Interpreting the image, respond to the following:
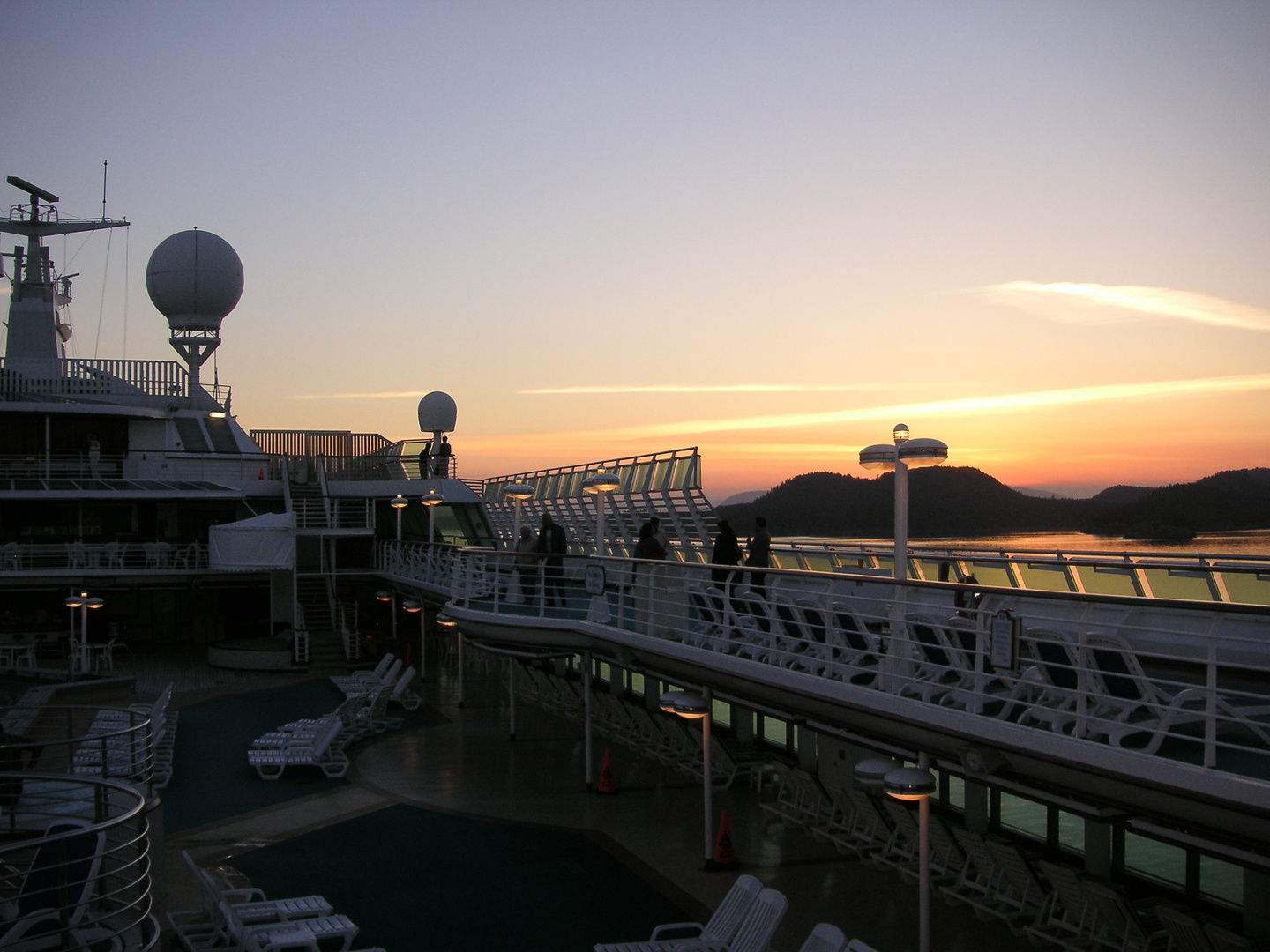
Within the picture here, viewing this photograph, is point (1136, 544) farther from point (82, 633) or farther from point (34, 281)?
point (34, 281)

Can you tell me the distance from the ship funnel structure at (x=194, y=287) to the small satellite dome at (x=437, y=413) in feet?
22.5

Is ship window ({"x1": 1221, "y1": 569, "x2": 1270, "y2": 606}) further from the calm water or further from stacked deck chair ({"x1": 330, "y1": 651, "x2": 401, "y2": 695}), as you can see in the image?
Answer: stacked deck chair ({"x1": 330, "y1": 651, "x2": 401, "y2": 695})

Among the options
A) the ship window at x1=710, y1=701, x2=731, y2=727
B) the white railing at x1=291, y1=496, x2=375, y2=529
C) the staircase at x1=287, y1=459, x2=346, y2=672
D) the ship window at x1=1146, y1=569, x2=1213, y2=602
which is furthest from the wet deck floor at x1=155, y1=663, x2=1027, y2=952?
the white railing at x1=291, y1=496, x2=375, y2=529

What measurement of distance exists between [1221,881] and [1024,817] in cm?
258

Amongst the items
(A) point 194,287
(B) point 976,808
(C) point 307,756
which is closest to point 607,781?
(C) point 307,756

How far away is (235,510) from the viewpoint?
1288 inches

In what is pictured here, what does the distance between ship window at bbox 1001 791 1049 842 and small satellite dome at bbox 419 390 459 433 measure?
27.8 m

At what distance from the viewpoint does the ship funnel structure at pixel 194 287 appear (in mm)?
34281

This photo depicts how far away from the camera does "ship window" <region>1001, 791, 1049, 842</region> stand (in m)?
11.6

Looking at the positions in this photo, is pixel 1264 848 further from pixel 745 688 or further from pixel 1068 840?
pixel 1068 840

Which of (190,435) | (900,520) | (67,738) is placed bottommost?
(67,738)

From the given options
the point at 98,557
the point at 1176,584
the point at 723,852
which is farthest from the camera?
the point at 98,557

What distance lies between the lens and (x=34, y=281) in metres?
36.0

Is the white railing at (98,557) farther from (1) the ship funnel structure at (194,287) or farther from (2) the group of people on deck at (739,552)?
(2) the group of people on deck at (739,552)
